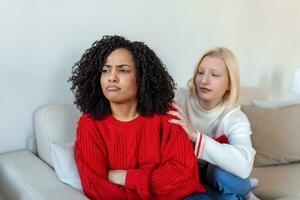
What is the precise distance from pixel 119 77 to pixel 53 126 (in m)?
0.43

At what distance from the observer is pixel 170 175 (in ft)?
4.38

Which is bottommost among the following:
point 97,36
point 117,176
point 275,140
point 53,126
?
point 275,140

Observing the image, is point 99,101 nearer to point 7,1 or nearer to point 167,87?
point 167,87

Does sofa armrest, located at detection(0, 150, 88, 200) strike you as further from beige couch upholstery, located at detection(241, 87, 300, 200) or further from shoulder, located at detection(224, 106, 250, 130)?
beige couch upholstery, located at detection(241, 87, 300, 200)

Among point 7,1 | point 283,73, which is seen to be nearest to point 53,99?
point 7,1

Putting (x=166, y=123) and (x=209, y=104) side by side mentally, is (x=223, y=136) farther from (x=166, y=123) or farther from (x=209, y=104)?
(x=166, y=123)

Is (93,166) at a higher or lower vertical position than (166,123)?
lower

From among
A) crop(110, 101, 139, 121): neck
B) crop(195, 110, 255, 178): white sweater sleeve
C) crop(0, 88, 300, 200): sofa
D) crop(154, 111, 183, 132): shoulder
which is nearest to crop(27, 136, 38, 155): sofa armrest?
crop(0, 88, 300, 200): sofa

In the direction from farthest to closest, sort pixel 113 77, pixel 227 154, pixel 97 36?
pixel 97 36
pixel 227 154
pixel 113 77

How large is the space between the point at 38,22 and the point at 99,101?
1.64 ft

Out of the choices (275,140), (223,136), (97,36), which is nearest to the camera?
(223,136)

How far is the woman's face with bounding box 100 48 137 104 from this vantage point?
132cm

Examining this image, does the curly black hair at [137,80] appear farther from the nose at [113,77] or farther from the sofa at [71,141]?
the sofa at [71,141]

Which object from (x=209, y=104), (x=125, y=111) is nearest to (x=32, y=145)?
(x=125, y=111)
